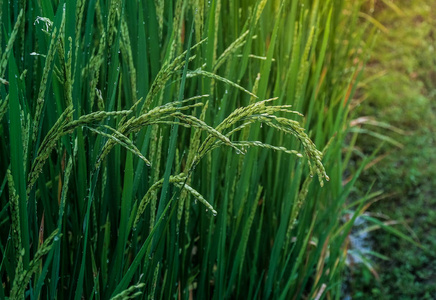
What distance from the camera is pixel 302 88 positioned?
69.9 inches

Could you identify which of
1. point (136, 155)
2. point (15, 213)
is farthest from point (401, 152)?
point (15, 213)

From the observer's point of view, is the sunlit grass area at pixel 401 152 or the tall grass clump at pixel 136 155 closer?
the tall grass clump at pixel 136 155

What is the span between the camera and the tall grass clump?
0.99 metres

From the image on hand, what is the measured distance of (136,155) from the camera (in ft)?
4.18

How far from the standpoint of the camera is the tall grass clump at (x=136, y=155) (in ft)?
3.23

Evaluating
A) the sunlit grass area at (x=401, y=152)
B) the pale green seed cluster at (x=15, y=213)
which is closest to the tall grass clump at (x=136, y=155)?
the pale green seed cluster at (x=15, y=213)

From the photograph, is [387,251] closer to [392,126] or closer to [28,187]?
[392,126]

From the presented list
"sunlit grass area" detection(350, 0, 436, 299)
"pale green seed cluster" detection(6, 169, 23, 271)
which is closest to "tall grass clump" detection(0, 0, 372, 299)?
"pale green seed cluster" detection(6, 169, 23, 271)

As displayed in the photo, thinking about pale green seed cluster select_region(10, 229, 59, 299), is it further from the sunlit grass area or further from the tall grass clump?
the sunlit grass area

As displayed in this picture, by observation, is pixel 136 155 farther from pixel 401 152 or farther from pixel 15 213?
pixel 401 152

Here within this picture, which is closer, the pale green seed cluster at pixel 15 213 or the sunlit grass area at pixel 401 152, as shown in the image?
the pale green seed cluster at pixel 15 213

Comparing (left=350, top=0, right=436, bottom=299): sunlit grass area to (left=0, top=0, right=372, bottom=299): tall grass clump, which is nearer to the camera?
(left=0, top=0, right=372, bottom=299): tall grass clump

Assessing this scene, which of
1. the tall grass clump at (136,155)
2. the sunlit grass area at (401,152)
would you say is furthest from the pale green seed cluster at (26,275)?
the sunlit grass area at (401,152)

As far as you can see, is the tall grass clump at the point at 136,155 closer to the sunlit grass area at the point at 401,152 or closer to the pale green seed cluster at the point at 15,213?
the pale green seed cluster at the point at 15,213
